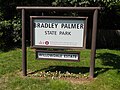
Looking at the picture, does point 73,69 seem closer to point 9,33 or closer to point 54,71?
point 54,71

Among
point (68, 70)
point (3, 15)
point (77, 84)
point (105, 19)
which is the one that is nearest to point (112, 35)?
point (105, 19)

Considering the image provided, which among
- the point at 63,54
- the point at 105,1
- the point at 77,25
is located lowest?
the point at 63,54

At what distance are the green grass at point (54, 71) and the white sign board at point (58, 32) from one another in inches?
35.4

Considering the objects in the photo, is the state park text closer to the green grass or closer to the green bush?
the green grass

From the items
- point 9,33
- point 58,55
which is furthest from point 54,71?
point 9,33

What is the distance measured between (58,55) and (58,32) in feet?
2.05

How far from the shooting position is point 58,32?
6.86 m

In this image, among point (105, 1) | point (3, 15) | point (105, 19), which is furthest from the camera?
point (105, 19)

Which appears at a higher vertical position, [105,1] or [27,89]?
[105,1]

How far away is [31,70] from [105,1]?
5103 mm

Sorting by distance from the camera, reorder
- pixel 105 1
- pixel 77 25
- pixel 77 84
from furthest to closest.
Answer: pixel 105 1 < pixel 77 25 < pixel 77 84

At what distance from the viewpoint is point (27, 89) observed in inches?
234

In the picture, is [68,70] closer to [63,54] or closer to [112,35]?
[63,54]

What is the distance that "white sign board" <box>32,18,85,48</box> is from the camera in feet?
22.1
